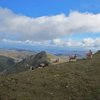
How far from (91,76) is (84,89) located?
405cm

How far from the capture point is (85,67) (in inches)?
1638

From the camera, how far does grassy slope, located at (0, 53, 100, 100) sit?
105 feet

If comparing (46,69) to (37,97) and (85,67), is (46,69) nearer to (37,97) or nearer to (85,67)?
(85,67)

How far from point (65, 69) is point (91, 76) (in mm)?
4780

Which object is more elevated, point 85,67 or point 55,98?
point 85,67

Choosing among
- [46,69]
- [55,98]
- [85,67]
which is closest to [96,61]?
[85,67]

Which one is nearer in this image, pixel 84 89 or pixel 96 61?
pixel 84 89

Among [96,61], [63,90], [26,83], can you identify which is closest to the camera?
[63,90]

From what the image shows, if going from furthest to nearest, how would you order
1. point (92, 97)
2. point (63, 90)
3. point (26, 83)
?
point (26, 83), point (63, 90), point (92, 97)

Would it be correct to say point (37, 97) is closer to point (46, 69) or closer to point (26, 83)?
point (26, 83)

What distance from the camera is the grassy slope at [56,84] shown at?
105 feet

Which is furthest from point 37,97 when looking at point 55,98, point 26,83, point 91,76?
point 91,76

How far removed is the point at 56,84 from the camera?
115ft

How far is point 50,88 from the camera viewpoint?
33969mm
